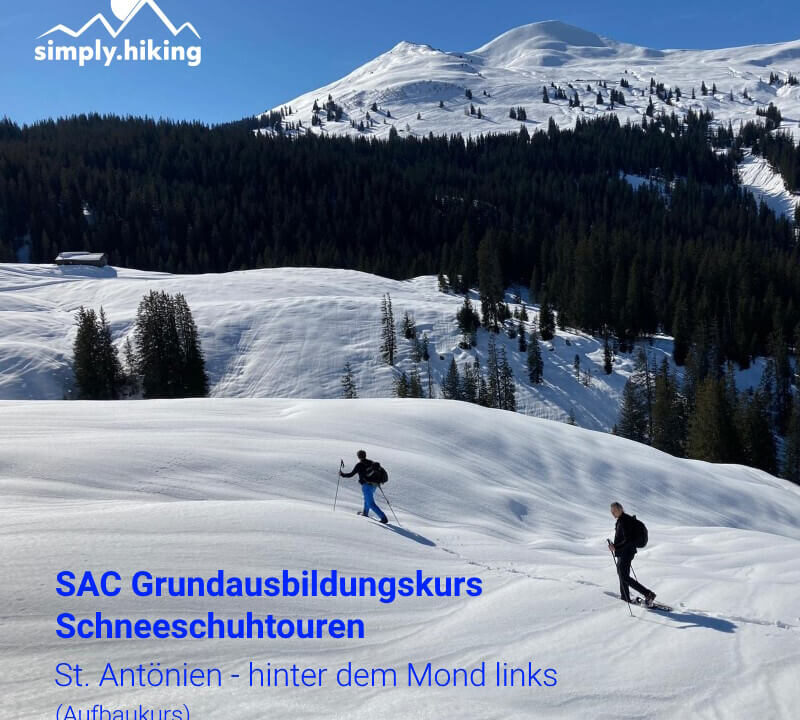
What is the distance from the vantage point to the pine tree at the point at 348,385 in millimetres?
78081

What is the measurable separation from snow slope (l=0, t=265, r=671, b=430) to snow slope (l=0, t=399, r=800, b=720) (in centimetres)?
6212

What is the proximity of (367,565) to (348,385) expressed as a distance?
231 ft

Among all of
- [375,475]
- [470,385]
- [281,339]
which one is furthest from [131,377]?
[375,475]

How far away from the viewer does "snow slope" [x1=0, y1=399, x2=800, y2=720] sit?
629 cm

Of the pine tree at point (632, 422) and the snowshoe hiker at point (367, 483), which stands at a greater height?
the snowshoe hiker at point (367, 483)

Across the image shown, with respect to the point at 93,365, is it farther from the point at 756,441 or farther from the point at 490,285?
the point at 756,441

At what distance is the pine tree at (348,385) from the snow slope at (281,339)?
3.77 ft

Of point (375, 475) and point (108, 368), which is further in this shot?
point (108, 368)

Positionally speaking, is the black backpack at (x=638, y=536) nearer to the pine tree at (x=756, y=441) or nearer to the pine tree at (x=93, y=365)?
the pine tree at (x=756, y=441)

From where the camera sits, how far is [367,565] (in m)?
9.57

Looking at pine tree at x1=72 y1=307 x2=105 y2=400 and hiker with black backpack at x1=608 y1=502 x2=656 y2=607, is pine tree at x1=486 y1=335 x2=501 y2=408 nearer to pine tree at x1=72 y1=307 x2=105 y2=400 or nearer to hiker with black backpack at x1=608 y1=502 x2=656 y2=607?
pine tree at x1=72 y1=307 x2=105 y2=400

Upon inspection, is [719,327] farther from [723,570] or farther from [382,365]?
[723,570]

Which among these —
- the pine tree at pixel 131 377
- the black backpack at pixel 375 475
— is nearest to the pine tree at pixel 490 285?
the pine tree at pixel 131 377

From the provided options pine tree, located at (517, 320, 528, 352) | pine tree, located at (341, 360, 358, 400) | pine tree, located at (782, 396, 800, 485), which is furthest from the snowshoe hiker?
pine tree, located at (517, 320, 528, 352)
